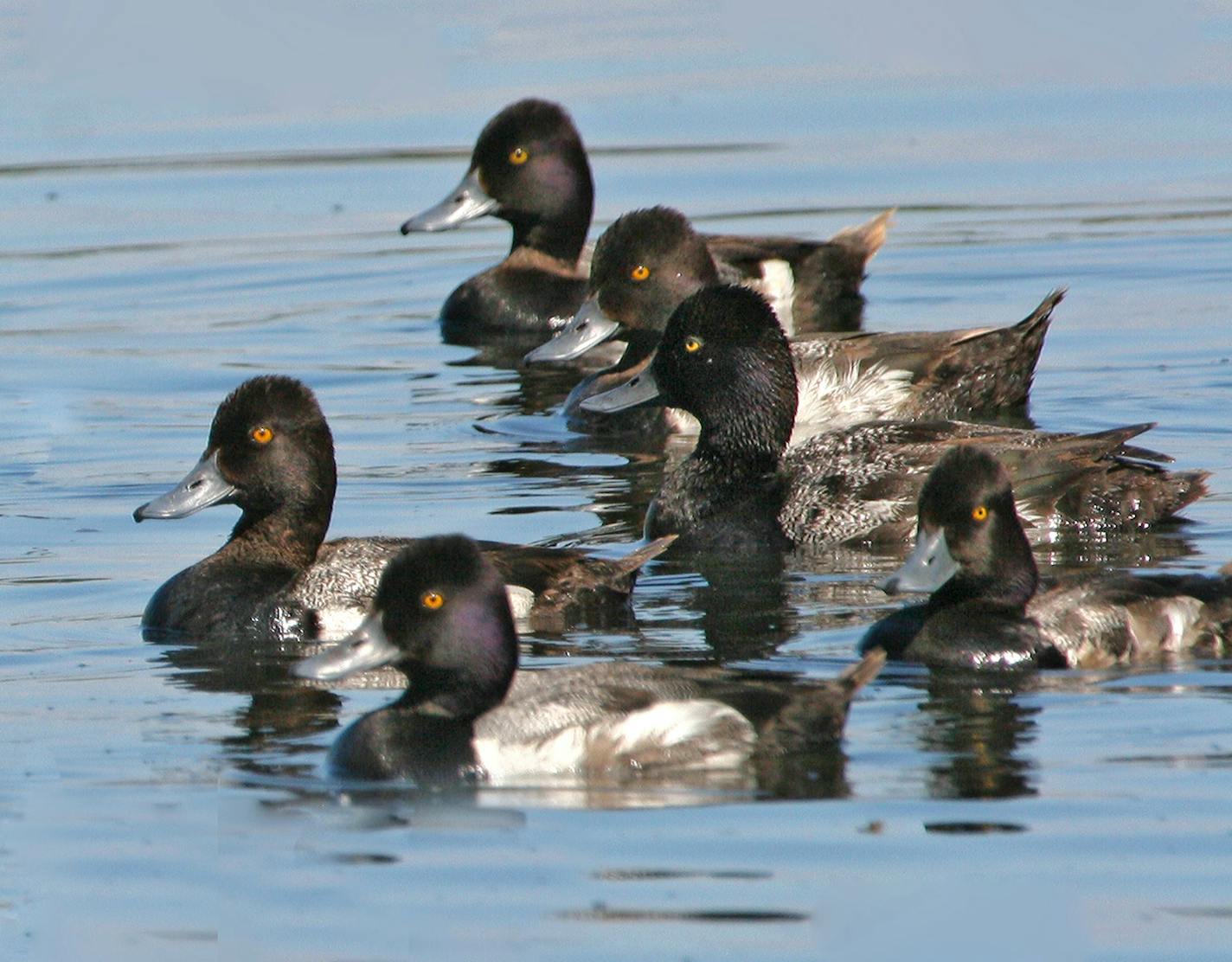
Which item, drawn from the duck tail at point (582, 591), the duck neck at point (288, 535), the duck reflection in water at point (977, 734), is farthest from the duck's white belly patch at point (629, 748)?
the duck neck at point (288, 535)

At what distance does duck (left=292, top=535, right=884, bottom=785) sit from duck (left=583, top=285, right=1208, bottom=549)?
11.5 feet

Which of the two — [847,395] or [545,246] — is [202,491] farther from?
[545,246]

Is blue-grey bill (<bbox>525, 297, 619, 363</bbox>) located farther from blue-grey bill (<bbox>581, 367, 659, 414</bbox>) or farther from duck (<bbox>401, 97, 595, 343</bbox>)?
duck (<bbox>401, 97, 595, 343</bbox>)

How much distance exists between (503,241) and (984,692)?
13.2 m

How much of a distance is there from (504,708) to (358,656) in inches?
20.3

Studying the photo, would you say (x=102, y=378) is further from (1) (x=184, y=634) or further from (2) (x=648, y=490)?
(1) (x=184, y=634)

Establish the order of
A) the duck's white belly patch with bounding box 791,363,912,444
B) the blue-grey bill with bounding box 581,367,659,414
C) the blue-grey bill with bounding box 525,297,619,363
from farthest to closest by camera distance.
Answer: the blue-grey bill with bounding box 525,297,619,363, the duck's white belly patch with bounding box 791,363,912,444, the blue-grey bill with bounding box 581,367,659,414

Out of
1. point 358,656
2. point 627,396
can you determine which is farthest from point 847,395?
point 358,656

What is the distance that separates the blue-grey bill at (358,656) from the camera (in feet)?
26.5

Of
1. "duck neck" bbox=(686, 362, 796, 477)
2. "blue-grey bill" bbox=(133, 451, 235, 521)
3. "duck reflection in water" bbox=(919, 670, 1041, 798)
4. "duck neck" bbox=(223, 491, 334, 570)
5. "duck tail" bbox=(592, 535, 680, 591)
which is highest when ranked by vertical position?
"duck neck" bbox=(686, 362, 796, 477)

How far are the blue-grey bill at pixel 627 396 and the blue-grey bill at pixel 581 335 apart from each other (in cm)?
200

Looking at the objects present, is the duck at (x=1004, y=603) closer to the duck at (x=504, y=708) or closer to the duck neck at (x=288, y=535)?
the duck at (x=504, y=708)

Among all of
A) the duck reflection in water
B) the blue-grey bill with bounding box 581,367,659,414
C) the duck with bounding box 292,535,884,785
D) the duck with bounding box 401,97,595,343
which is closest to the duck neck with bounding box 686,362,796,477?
the blue-grey bill with bounding box 581,367,659,414

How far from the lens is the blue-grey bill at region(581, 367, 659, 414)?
12602 mm
